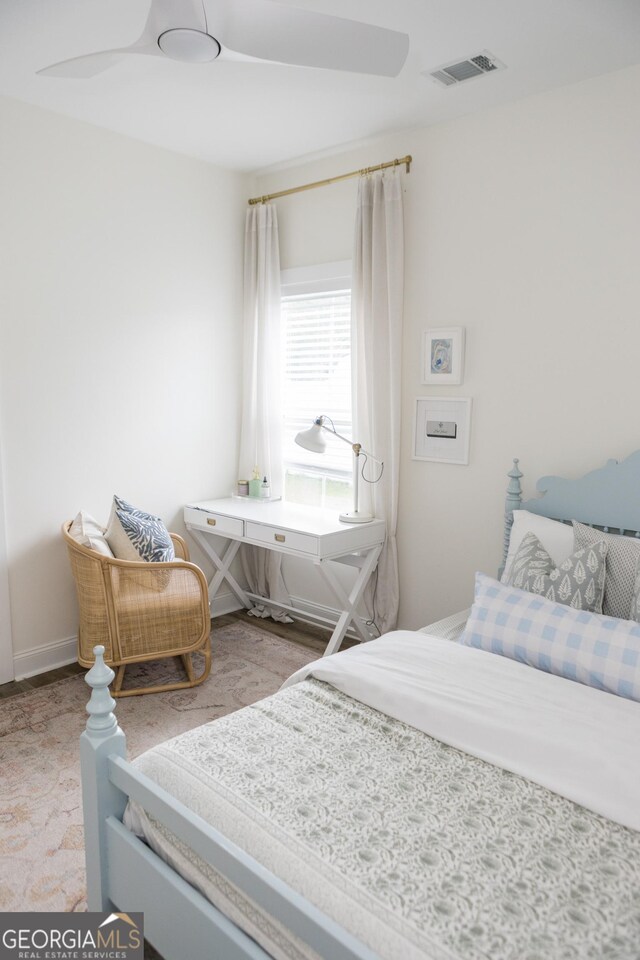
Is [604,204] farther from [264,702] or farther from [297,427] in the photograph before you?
[264,702]

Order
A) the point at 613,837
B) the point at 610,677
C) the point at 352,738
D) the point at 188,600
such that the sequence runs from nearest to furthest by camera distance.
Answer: the point at 613,837
the point at 352,738
the point at 610,677
the point at 188,600

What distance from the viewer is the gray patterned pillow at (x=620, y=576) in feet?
7.54

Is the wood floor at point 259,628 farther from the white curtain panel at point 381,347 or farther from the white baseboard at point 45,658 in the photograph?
the white curtain panel at point 381,347

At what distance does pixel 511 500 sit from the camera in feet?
9.59

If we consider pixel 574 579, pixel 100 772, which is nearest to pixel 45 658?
pixel 100 772

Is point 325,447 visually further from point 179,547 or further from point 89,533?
point 89,533

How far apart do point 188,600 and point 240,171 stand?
2572 mm

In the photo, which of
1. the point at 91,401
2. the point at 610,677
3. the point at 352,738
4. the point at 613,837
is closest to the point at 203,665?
the point at 91,401

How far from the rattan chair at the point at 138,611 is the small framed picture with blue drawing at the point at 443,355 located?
1.50 m

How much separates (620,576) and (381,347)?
1652 millimetres

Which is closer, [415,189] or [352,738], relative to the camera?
[352,738]

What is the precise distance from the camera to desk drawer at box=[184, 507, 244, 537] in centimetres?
355

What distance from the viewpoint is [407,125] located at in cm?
318

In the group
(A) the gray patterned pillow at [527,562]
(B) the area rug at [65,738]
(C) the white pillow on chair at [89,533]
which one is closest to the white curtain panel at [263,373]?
(B) the area rug at [65,738]
